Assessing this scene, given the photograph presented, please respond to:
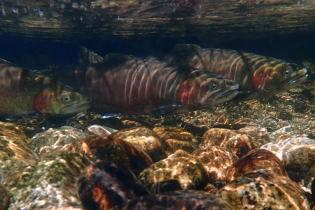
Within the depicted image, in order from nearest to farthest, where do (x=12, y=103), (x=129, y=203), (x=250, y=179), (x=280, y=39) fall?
(x=129, y=203)
(x=250, y=179)
(x=12, y=103)
(x=280, y=39)

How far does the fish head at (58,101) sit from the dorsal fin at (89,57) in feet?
6.74

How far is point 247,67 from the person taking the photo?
31.1 ft

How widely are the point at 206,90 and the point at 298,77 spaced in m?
2.62

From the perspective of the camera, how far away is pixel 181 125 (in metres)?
8.09

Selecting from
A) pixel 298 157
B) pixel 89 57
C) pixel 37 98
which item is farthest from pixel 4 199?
pixel 89 57

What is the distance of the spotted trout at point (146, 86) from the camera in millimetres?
8000

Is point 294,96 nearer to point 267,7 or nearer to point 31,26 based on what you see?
point 267,7

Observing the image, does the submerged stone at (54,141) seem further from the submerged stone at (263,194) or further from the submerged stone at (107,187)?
the submerged stone at (263,194)

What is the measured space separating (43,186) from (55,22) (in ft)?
33.8

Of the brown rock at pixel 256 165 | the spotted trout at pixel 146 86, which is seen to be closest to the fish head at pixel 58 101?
the spotted trout at pixel 146 86

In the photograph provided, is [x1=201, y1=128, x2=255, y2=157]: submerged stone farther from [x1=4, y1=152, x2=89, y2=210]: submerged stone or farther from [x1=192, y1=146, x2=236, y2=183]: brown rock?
[x1=4, y1=152, x2=89, y2=210]: submerged stone

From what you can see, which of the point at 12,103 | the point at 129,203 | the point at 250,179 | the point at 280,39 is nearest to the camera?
the point at 129,203

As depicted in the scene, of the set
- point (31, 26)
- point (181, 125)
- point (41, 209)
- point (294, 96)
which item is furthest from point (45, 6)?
point (41, 209)

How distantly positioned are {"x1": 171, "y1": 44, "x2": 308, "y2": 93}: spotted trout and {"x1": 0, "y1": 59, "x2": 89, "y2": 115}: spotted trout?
9.86ft
